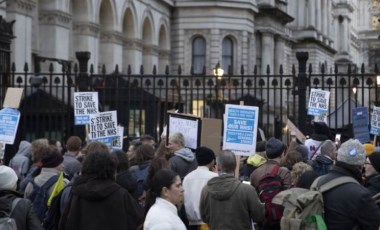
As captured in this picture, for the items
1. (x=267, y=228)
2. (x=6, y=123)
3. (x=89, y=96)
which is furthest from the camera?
(x=89, y=96)

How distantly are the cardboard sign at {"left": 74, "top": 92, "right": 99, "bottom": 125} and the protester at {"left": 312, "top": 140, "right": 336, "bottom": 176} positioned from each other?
5892 millimetres

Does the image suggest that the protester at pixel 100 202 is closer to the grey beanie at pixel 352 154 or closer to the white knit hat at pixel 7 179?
the white knit hat at pixel 7 179

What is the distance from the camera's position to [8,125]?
13961 mm

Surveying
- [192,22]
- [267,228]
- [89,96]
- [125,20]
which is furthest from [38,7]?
[267,228]

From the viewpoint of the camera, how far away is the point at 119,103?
2062cm

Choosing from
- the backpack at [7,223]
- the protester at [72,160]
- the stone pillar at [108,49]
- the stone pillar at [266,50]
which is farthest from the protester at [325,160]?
the stone pillar at [266,50]

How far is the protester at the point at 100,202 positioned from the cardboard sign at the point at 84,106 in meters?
7.72

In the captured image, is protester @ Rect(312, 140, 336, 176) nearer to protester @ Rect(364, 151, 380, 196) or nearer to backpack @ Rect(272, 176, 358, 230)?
protester @ Rect(364, 151, 380, 196)

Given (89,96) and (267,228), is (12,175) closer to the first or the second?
(267,228)

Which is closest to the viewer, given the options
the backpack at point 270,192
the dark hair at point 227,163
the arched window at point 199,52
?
the dark hair at point 227,163

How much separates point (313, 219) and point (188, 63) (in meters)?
42.9

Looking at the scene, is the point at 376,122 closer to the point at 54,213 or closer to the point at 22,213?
the point at 54,213

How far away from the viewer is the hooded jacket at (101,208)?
290 inches

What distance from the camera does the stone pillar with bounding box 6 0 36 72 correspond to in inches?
1080
